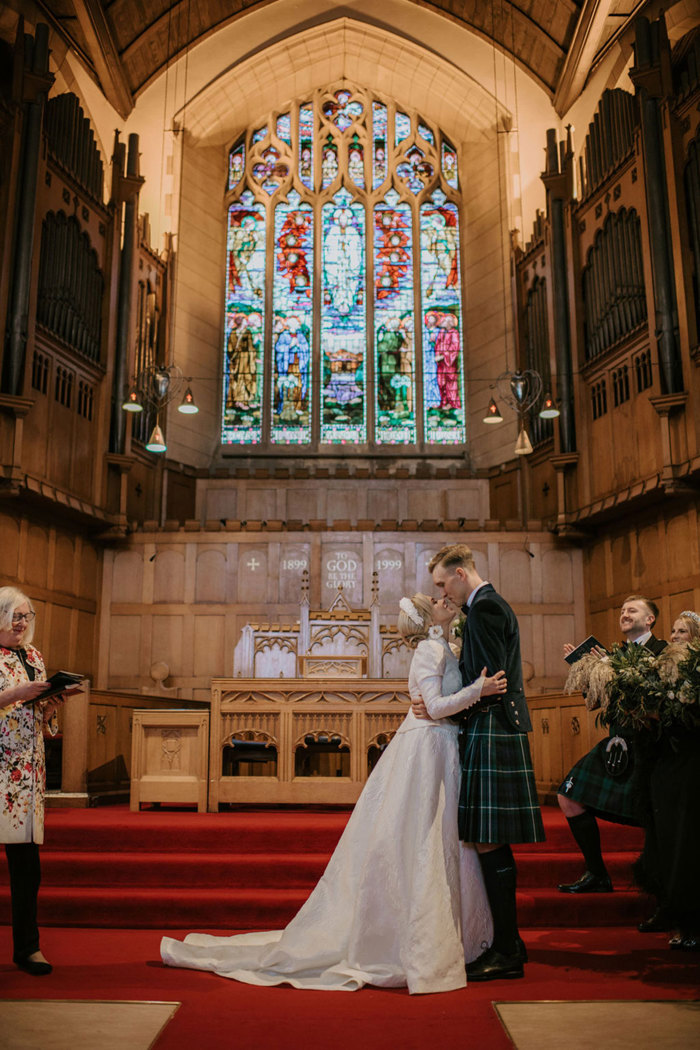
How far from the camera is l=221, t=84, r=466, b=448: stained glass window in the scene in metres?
16.2

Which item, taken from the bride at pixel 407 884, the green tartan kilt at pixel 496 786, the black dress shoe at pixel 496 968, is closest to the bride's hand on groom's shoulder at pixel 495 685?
the bride at pixel 407 884

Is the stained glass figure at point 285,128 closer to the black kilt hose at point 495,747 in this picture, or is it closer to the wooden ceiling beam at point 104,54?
the wooden ceiling beam at point 104,54

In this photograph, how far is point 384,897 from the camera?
3730 millimetres

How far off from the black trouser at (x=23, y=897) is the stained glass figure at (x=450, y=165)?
15.6 metres

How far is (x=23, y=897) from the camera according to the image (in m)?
3.82

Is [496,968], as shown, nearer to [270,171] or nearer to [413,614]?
[413,614]

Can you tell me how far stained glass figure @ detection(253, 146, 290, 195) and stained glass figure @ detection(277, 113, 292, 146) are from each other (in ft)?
0.96

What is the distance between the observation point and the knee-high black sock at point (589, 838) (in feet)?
15.6

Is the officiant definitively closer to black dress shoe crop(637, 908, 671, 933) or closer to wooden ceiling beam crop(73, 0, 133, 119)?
black dress shoe crop(637, 908, 671, 933)

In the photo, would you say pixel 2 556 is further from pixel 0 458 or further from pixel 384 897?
pixel 384 897

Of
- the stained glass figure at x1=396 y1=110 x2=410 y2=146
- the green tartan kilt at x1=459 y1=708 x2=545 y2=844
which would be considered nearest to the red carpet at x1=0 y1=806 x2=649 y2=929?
the green tartan kilt at x1=459 y1=708 x2=545 y2=844

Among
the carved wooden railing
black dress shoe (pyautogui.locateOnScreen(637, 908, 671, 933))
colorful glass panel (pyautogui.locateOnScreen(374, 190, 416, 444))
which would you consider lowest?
black dress shoe (pyautogui.locateOnScreen(637, 908, 671, 933))

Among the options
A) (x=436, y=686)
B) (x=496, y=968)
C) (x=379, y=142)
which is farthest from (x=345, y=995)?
(x=379, y=142)

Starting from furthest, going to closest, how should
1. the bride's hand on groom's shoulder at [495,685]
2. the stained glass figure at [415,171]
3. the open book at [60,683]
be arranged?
the stained glass figure at [415,171], the open book at [60,683], the bride's hand on groom's shoulder at [495,685]
